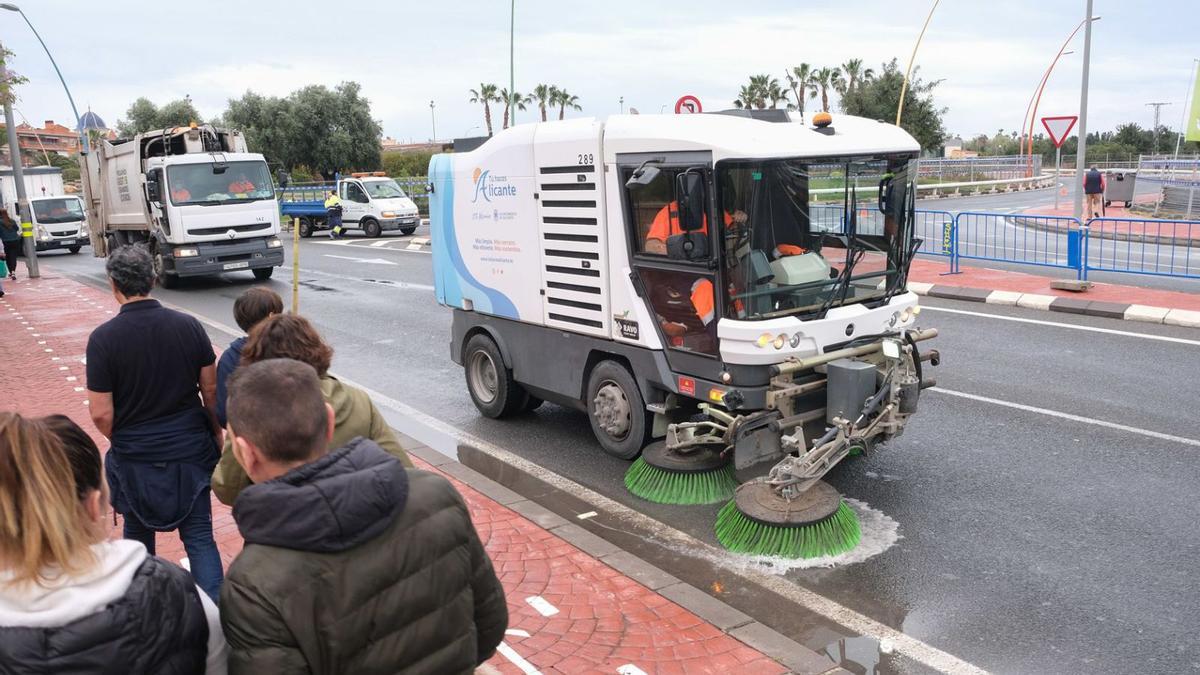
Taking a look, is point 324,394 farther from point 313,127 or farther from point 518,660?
point 313,127

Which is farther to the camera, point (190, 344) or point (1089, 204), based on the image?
point (1089, 204)

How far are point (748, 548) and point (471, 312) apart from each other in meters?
3.88

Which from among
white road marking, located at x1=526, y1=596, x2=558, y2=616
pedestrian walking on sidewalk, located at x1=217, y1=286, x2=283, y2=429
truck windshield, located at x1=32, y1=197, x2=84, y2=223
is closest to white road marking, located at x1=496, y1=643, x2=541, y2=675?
white road marking, located at x1=526, y1=596, x2=558, y2=616

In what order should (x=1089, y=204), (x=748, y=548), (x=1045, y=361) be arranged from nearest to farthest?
(x=748, y=548) → (x=1045, y=361) → (x=1089, y=204)

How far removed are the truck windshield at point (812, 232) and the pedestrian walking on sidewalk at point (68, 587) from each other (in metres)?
4.45

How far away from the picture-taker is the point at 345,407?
3.28 m

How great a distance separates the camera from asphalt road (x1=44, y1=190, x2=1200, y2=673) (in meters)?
4.67

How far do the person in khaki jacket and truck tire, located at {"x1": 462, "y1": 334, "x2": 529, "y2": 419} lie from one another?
4780mm

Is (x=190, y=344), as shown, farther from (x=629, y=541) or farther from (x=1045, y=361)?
(x=1045, y=361)

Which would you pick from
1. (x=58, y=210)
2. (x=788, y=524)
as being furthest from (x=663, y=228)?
(x=58, y=210)

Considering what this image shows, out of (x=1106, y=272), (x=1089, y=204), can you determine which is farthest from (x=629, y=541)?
(x=1089, y=204)

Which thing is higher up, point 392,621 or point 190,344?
point 190,344

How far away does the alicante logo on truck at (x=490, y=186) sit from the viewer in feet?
24.8

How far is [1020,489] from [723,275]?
8.49 ft
